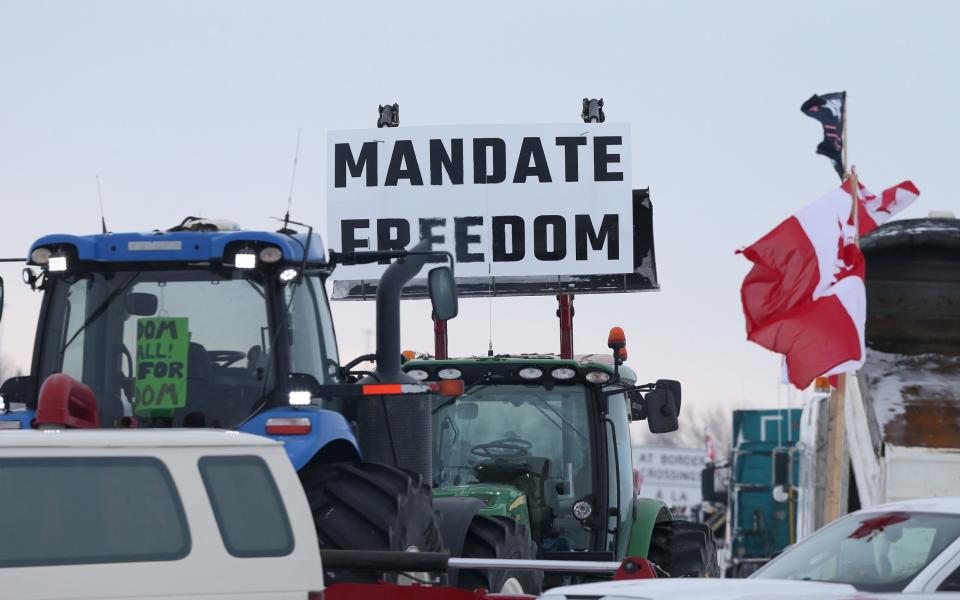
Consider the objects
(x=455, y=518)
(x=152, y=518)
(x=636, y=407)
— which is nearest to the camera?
(x=152, y=518)

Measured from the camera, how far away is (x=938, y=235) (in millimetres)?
21609

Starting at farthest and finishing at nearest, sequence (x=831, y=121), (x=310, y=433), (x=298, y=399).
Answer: (x=831, y=121) → (x=298, y=399) → (x=310, y=433)

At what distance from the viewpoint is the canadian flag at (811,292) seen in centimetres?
1831

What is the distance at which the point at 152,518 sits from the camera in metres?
7.19

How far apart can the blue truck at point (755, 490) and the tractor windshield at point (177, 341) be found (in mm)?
28647

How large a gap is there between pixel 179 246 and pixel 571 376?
448 cm

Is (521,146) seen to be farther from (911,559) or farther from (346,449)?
(911,559)

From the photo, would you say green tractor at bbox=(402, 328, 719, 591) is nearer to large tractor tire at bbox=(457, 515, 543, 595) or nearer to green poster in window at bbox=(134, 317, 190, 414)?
large tractor tire at bbox=(457, 515, 543, 595)

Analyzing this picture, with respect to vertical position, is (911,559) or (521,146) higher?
(521,146)

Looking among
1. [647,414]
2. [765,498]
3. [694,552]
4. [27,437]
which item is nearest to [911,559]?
[27,437]

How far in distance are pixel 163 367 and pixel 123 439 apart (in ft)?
8.27

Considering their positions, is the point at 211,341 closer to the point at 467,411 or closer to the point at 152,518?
the point at 152,518

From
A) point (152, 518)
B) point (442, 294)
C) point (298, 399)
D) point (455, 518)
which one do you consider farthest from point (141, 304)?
point (152, 518)

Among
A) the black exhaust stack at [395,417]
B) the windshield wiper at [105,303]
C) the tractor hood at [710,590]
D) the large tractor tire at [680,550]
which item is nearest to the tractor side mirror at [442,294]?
the black exhaust stack at [395,417]
